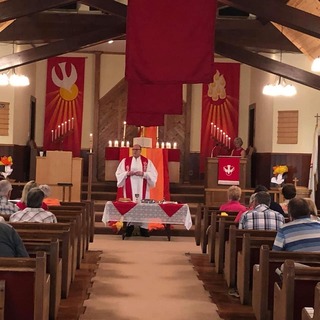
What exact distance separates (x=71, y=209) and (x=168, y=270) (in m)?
1.77

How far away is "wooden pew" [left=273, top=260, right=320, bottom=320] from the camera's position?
432 centimetres

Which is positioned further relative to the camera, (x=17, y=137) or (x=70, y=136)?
(x=70, y=136)

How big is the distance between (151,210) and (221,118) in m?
7.43

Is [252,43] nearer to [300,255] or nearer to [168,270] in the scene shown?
[168,270]

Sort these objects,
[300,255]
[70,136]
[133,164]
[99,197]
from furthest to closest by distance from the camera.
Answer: [70,136], [99,197], [133,164], [300,255]

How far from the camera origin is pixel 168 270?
863cm

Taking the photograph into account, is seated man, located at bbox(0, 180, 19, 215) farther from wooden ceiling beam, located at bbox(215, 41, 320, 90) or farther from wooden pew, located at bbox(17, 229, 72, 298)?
wooden ceiling beam, located at bbox(215, 41, 320, 90)

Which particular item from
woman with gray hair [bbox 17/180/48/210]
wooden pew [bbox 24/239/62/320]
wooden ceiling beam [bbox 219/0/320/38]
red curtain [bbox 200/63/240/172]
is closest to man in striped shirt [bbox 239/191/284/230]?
wooden pew [bbox 24/239/62/320]

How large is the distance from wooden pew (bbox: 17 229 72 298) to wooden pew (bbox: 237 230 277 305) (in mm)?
1699

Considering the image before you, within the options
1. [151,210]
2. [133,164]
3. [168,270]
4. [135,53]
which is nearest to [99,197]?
[133,164]

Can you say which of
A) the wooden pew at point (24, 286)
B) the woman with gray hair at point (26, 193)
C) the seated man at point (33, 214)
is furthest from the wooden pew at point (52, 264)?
the woman with gray hair at point (26, 193)

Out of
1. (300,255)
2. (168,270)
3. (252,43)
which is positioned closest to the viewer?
(300,255)

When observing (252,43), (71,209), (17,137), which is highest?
(252,43)

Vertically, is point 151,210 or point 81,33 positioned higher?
point 81,33
